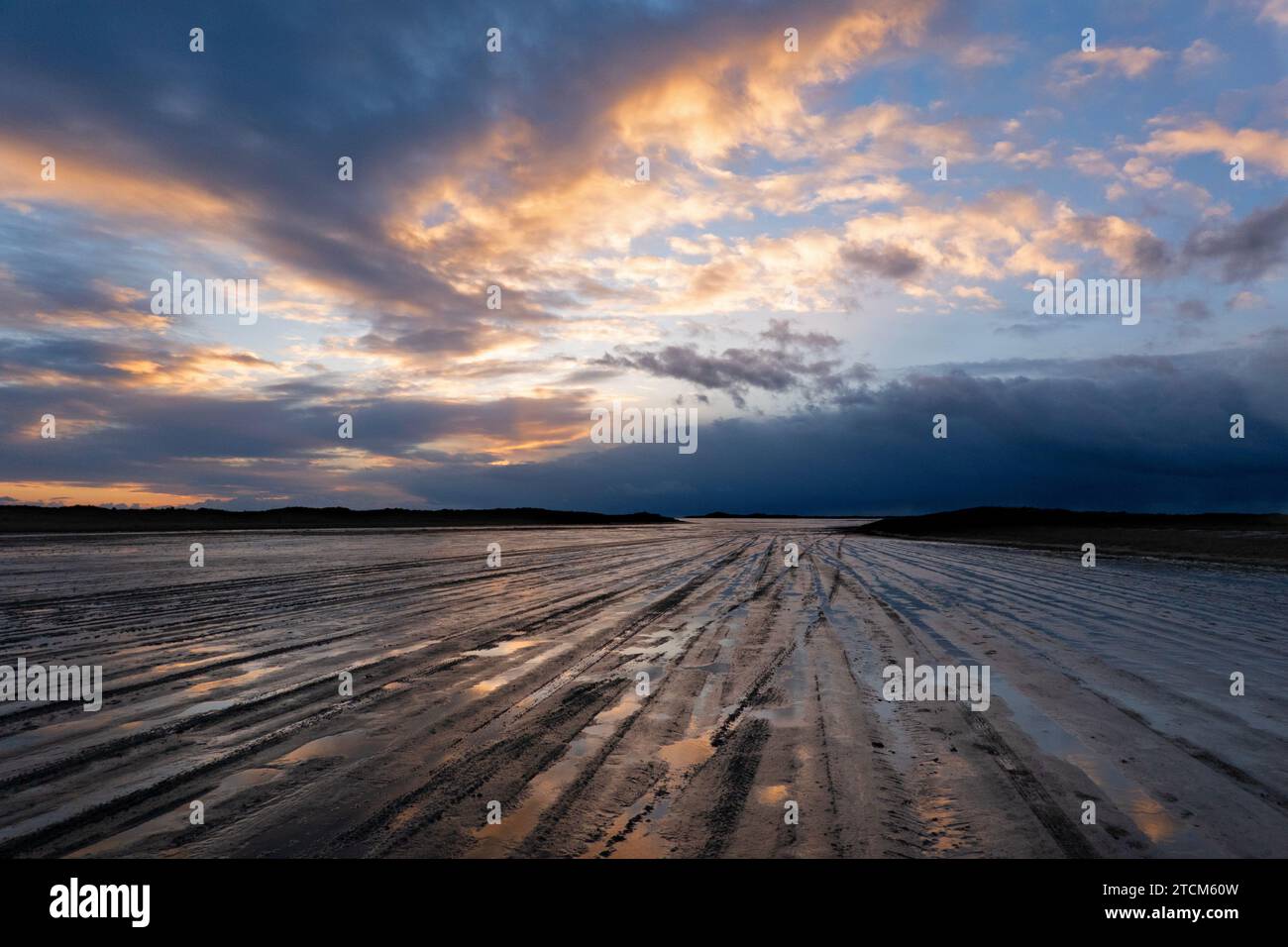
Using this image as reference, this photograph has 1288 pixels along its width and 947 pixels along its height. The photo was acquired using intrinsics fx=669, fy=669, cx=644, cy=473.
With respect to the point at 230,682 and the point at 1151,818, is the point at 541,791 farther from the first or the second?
the point at 230,682

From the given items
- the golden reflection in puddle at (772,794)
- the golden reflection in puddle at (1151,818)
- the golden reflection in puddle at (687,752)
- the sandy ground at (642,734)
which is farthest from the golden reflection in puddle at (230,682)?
the golden reflection in puddle at (1151,818)

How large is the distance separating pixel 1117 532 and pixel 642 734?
54.3 meters

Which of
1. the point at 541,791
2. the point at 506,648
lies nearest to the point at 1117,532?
the point at 506,648

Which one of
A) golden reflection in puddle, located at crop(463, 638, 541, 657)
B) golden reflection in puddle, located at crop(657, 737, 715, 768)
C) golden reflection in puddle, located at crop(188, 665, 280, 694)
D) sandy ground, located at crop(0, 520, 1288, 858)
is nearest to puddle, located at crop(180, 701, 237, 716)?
sandy ground, located at crop(0, 520, 1288, 858)

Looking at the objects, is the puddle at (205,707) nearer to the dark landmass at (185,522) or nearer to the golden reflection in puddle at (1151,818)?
the golden reflection in puddle at (1151,818)

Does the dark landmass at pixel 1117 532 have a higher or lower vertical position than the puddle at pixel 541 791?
lower

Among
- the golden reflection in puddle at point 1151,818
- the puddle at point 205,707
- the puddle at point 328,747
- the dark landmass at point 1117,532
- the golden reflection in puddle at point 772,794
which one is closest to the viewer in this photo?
the golden reflection in puddle at point 1151,818

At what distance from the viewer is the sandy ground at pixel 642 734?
4.07 meters

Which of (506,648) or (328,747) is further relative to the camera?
(506,648)

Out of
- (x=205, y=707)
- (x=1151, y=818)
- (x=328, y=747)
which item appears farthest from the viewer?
(x=205, y=707)

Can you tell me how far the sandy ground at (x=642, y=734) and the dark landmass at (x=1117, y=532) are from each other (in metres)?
20.3

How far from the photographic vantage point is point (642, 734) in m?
5.90

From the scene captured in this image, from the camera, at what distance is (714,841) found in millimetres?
3928
